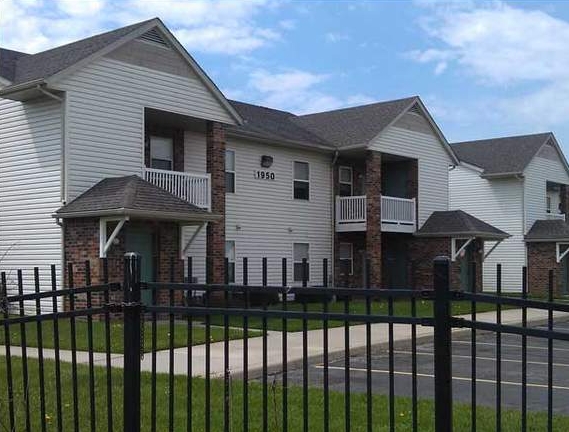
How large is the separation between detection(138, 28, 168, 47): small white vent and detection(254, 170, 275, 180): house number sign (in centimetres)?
652

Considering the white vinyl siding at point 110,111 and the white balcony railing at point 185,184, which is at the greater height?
the white vinyl siding at point 110,111

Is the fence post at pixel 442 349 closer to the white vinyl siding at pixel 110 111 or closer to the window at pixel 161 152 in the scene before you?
the white vinyl siding at pixel 110 111

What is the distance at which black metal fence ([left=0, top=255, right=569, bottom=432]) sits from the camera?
362 cm

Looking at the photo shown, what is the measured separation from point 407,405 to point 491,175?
102 ft

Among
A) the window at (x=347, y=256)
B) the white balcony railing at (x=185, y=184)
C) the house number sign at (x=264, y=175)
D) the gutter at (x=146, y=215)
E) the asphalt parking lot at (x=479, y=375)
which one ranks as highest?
the house number sign at (x=264, y=175)

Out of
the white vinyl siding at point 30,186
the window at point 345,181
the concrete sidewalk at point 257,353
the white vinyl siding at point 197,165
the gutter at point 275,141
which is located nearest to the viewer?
the concrete sidewalk at point 257,353

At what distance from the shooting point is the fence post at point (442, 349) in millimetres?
3561

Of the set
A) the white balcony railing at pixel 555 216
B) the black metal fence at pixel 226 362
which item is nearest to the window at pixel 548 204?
the white balcony railing at pixel 555 216

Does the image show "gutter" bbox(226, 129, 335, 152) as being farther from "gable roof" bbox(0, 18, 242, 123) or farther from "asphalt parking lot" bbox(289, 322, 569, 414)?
"asphalt parking lot" bbox(289, 322, 569, 414)

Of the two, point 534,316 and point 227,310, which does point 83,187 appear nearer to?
point 534,316

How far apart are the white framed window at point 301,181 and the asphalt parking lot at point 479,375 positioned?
530 inches

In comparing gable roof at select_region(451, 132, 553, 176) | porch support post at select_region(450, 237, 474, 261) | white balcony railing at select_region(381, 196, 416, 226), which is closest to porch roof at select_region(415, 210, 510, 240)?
porch support post at select_region(450, 237, 474, 261)

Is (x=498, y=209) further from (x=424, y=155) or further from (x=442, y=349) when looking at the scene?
(x=442, y=349)

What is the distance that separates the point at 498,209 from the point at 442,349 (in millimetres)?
35901
